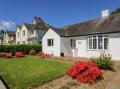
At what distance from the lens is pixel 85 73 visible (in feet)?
29.8

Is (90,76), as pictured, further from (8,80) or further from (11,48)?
(11,48)

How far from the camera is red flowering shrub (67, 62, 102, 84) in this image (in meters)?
8.78

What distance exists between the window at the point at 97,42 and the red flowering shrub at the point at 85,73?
34.3 feet

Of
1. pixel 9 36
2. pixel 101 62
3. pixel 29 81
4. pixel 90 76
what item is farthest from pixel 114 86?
pixel 9 36

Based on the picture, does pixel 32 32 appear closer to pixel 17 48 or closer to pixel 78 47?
pixel 17 48

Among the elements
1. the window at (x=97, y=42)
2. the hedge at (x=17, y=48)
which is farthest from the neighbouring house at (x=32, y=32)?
the window at (x=97, y=42)

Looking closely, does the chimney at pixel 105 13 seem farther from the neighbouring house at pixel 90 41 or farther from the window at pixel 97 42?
the window at pixel 97 42

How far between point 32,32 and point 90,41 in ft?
80.8

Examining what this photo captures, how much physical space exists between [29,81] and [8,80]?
4.69 ft

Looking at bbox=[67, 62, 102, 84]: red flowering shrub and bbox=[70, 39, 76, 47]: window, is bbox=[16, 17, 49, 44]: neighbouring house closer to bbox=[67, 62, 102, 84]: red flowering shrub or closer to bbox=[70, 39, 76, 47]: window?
bbox=[70, 39, 76, 47]: window

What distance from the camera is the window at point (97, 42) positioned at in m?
19.5

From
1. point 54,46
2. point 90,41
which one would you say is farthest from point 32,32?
point 90,41

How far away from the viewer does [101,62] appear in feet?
38.8

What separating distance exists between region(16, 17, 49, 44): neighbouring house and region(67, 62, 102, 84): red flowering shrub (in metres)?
31.5
